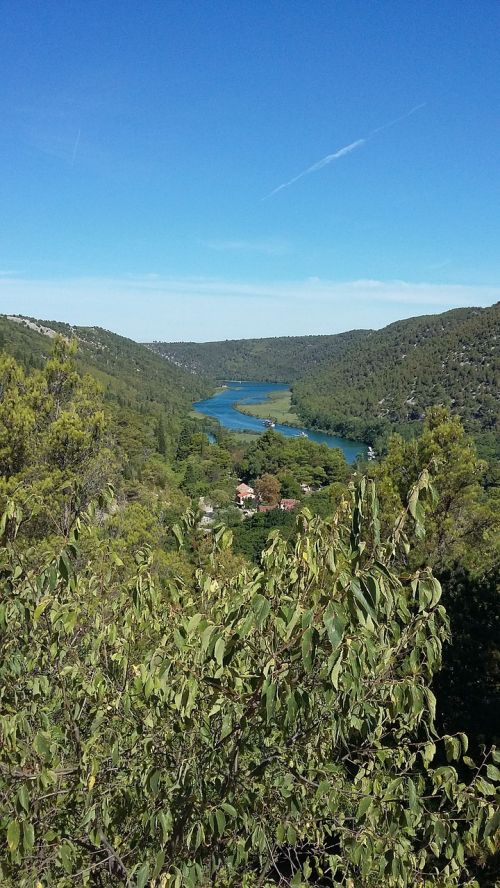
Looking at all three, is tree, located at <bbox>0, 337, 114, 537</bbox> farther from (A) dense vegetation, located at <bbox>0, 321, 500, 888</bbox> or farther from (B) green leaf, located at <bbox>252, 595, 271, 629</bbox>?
(B) green leaf, located at <bbox>252, 595, 271, 629</bbox>

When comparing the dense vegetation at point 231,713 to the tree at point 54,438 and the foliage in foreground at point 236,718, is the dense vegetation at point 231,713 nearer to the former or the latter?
the foliage in foreground at point 236,718

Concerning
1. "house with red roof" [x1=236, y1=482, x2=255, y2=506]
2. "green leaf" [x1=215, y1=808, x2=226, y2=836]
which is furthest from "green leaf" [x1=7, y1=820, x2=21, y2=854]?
"house with red roof" [x1=236, y1=482, x2=255, y2=506]

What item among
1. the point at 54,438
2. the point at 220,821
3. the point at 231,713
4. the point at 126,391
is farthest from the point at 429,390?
the point at 220,821

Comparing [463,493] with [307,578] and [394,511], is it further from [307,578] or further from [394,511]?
[307,578]

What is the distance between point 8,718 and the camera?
2.67 meters

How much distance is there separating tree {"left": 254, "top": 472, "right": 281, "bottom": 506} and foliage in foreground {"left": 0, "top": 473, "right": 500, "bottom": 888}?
72919 millimetres

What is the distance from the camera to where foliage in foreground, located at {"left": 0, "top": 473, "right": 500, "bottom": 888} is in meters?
2.40

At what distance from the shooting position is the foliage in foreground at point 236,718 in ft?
7.87

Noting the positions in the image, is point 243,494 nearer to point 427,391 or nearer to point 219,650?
point 219,650

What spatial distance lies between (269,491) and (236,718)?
74497 millimetres

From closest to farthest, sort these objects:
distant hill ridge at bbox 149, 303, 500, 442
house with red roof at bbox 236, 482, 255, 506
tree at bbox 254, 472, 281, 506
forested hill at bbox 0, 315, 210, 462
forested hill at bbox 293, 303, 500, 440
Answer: tree at bbox 254, 472, 281, 506 < house with red roof at bbox 236, 482, 255, 506 < forested hill at bbox 0, 315, 210, 462 < distant hill ridge at bbox 149, 303, 500, 442 < forested hill at bbox 293, 303, 500, 440

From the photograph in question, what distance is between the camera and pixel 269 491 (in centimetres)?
7719

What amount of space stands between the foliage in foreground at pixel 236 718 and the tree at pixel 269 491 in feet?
239

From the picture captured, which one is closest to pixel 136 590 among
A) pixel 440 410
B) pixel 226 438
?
pixel 440 410
